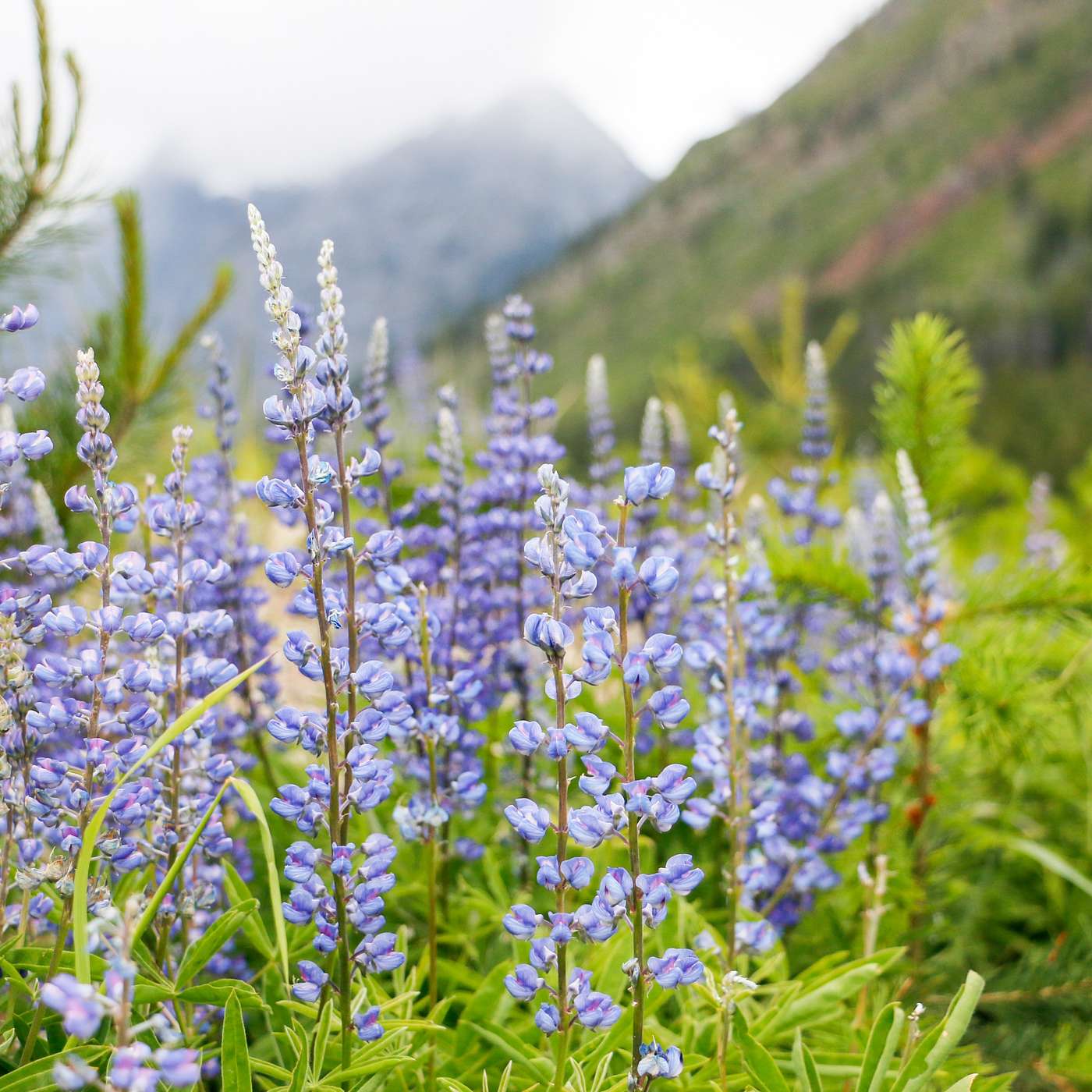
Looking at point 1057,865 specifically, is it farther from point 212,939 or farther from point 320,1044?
point 212,939

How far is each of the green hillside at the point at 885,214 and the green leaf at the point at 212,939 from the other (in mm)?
31622

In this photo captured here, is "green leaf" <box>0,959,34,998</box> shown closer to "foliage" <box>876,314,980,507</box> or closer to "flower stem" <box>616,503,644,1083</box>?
"flower stem" <box>616,503,644,1083</box>

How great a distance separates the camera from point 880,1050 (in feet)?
5.47

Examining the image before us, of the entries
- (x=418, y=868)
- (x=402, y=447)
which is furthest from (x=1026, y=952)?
(x=402, y=447)

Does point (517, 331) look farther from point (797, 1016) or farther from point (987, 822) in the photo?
point (987, 822)

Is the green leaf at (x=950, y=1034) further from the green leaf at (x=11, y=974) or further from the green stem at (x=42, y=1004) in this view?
the green leaf at (x=11, y=974)

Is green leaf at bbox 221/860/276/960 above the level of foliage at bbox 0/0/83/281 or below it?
below

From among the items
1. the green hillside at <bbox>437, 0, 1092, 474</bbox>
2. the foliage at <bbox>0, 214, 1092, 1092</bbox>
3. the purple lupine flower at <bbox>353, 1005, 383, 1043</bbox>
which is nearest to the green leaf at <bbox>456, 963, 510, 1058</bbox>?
the foliage at <bbox>0, 214, 1092, 1092</bbox>

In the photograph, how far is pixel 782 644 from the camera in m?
2.89

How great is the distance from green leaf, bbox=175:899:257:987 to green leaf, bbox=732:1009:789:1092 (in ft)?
3.00

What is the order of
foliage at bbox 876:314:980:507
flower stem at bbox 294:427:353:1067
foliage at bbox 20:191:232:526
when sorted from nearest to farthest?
flower stem at bbox 294:427:353:1067 → foliage at bbox 876:314:980:507 → foliage at bbox 20:191:232:526

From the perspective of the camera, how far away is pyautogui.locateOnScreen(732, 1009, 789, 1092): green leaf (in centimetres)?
160

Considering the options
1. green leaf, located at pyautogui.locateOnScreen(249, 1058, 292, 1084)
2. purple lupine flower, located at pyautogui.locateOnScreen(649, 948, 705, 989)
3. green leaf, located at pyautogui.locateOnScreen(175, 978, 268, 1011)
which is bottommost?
green leaf, located at pyautogui.locateOnScreen(249, 1058, 292, 1084)

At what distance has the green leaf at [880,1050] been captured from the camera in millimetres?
1568
